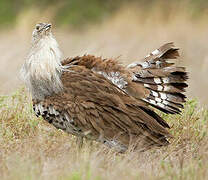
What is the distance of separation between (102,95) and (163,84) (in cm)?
74

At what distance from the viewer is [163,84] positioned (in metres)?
6.11

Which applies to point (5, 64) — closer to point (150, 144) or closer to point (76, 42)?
point (76, 42)

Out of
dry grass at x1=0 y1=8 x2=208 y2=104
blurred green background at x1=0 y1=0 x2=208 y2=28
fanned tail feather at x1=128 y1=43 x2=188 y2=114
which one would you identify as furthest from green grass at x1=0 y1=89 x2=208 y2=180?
blurred green background at x1=0 y1=0 x2=208 y2=28

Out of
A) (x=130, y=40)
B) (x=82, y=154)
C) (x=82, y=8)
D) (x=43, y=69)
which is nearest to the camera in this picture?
(x=82, y=154)

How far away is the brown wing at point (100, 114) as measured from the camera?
5.62 meters

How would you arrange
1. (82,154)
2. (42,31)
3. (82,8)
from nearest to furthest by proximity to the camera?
(82,154), (42,31), (82,8)

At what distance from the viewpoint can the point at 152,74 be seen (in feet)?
20.2

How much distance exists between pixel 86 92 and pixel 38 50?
2.28 ft

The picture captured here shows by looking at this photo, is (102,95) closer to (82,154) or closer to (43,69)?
(43,69)

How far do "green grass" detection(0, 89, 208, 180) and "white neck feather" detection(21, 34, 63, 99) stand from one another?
1.47ft

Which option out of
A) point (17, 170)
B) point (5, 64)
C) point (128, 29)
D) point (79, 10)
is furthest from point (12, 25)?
point (17, 170)

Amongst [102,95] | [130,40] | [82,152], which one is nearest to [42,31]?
[102,95]

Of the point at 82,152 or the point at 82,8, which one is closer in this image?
the point at 82,152

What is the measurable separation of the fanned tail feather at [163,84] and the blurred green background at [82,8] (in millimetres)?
8876
